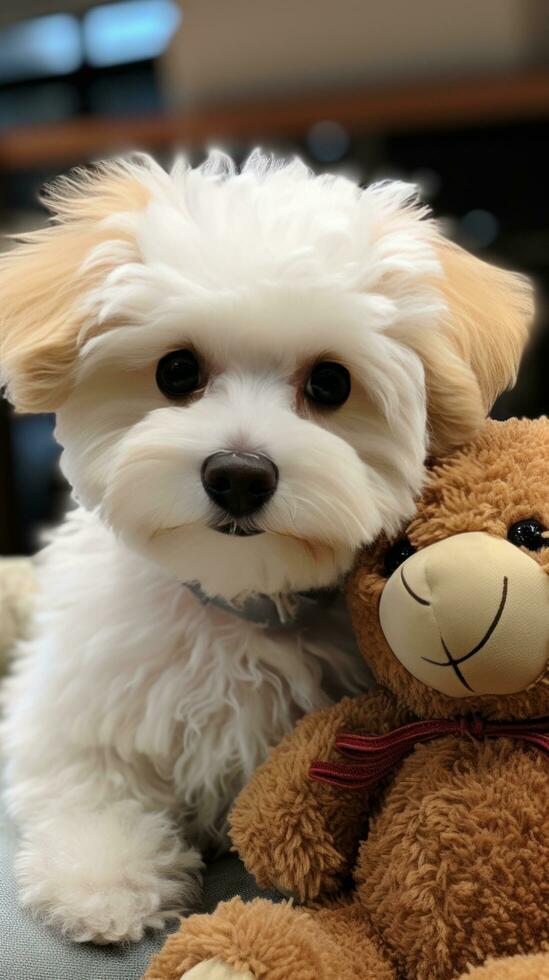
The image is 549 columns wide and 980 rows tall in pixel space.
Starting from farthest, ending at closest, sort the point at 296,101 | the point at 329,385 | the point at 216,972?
1. the point at 296,101
2. the point at 329,385
3. the point at 216,972

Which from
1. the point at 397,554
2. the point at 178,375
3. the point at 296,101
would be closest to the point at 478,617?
the point at 397,554

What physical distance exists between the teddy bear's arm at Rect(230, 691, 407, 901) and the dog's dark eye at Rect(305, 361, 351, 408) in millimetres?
275

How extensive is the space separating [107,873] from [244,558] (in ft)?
1.03

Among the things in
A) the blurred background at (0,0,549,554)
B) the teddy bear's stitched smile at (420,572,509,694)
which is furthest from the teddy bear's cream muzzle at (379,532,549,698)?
the blurred background at (0,0,549,554)

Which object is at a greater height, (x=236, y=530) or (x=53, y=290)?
(x=53, y=290)

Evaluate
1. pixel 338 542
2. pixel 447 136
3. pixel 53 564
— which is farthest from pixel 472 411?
pixel 447 136

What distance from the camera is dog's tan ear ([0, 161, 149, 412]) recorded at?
0.82m

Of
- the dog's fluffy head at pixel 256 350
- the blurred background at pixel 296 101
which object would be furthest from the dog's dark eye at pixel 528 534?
the blurred background at pixel 296 101

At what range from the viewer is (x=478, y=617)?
0.66 metres

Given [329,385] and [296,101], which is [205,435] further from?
[296,101]

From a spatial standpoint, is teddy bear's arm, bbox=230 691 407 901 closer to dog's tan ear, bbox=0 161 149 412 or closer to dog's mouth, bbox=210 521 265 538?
dog's mouth, bbox=210 521 265 538

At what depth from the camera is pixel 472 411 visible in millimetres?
825

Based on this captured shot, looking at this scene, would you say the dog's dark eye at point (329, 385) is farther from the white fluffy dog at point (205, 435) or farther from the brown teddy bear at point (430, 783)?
the brown teddy bear at point (430, 783)

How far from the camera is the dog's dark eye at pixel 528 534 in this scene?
70cm
